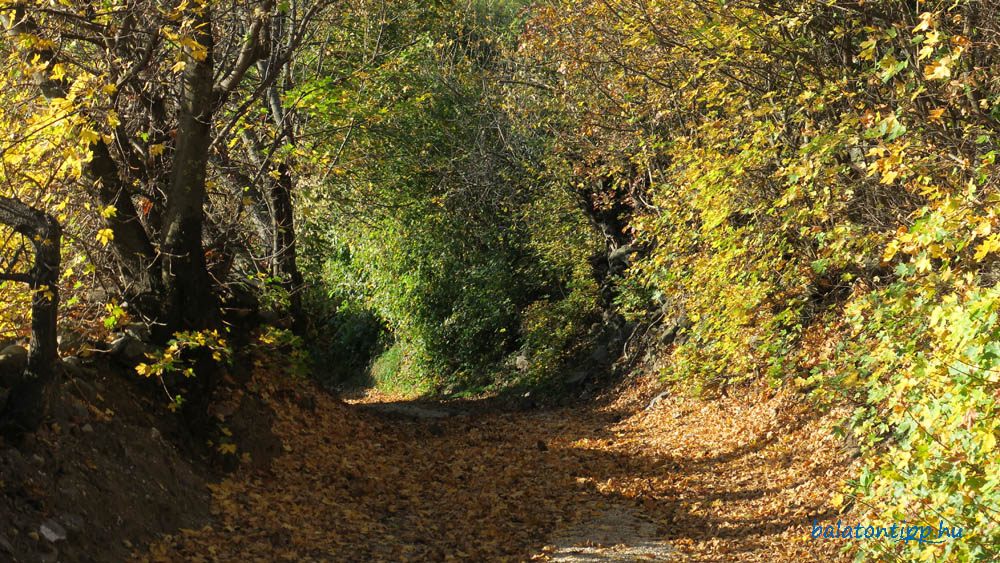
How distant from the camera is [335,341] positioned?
26719 mm

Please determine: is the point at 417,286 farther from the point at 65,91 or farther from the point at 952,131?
the point at 952,131

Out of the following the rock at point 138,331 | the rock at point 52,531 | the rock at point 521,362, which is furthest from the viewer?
the rock at point 521,362

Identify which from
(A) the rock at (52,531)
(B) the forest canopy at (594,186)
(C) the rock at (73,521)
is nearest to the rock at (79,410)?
(B) the forest canopy at (594,186)

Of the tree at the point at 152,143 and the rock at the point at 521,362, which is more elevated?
the tree at the point at 152,143

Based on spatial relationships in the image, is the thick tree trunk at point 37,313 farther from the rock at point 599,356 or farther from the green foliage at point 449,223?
the rock at point 599,356

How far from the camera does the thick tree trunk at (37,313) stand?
5.90 m

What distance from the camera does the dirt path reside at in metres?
7.18

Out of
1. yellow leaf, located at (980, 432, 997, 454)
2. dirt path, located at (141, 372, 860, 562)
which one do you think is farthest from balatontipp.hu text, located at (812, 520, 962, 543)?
yellow leaf, located at (980, 432, 997, 454)

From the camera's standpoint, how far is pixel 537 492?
946 cm

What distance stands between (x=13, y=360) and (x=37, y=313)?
2.23 feet

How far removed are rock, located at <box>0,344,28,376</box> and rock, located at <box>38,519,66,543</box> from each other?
125cm

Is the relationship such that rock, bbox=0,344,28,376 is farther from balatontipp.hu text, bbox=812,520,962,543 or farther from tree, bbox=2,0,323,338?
balatontipp.hu text, bbox=812,520,962,543

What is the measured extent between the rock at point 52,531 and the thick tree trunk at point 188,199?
2.78 meters

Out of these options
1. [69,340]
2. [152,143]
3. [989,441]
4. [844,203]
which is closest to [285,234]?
[152,143]
